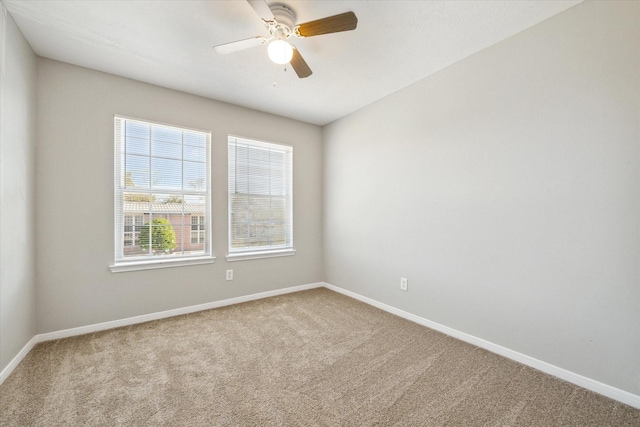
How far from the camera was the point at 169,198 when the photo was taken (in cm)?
303

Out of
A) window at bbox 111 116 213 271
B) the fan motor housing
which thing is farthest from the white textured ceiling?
window at bbox 111 116 213 271

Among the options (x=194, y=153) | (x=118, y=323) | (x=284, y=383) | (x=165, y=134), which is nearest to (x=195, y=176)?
(x=194, y=153)

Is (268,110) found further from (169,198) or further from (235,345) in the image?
(235,345)

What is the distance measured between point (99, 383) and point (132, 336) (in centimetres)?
73

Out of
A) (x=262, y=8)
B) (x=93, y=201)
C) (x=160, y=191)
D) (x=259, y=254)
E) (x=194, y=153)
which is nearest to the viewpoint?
(x=262, y=8)

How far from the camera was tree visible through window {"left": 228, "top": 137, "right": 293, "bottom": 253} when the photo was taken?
3.52 meters

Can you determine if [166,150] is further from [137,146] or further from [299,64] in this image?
[299,64]

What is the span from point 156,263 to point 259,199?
4.75 ft

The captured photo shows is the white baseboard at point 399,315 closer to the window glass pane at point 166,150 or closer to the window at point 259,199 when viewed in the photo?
the window at point 259,199

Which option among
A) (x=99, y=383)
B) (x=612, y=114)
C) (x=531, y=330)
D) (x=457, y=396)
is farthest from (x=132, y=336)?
(x=612, y=114)

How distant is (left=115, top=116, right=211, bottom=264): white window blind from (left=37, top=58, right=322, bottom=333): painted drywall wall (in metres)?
0.09

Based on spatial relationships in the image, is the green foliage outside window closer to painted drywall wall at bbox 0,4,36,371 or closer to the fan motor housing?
painted drywall wall at bbox 0,4,36,371

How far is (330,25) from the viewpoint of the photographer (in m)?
1.69

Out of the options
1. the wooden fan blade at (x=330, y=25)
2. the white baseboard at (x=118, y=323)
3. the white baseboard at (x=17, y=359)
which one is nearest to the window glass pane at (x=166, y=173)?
the white baseboard at (x=118, y=323)
